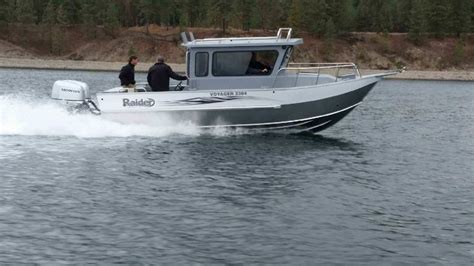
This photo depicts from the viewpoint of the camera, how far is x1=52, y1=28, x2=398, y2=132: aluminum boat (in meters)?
23.6

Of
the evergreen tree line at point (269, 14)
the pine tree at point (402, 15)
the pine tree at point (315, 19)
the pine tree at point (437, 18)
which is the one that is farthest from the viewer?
the pine tree at point (402, 15)

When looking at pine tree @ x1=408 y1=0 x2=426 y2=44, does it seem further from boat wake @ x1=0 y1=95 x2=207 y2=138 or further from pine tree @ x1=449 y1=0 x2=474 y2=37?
boat wake @ x1=0 y1=95 x2=207 y2=138

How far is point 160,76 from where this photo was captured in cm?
2392

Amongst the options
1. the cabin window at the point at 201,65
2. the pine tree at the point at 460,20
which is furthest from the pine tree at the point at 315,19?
the cabin window at the point at 201,65

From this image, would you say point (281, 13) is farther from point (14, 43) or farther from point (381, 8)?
point (14, 43)

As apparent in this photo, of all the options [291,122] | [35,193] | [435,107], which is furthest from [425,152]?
[435,107]

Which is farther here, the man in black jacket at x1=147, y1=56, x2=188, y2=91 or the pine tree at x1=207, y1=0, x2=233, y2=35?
the pine tree at x1=207, y1=0, x2=233, y2=35

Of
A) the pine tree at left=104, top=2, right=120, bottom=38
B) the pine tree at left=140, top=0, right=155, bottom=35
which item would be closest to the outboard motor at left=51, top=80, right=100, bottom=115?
the pine tree at left=104, top=2, right=120, bottom=38

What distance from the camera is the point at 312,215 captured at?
13.9 metres

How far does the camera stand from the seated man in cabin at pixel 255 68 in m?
24.3

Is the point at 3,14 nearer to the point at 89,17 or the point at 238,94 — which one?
the point at 89,17

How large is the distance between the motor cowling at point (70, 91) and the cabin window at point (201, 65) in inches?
168

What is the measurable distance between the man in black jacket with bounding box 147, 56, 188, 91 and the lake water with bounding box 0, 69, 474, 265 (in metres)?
1.58

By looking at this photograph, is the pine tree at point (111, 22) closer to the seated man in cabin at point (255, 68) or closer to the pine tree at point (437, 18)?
the pine tree at point (437, 18)
